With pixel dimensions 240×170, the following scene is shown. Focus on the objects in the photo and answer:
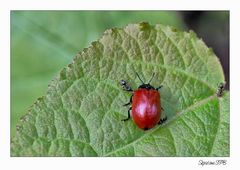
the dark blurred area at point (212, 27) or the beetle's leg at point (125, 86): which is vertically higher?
the dark blurred area at point (212, 27)

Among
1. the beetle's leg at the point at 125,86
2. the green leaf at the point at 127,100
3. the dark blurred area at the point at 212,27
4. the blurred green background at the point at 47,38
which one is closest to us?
the green leaf at the point at 127,100

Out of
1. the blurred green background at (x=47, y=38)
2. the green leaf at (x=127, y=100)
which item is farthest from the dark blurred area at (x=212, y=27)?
the green leaf at (x=127, y=100)

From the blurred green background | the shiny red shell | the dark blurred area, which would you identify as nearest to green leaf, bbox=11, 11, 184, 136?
the blurred green background

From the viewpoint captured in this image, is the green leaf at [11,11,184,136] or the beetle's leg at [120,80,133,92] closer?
the beetle's leg at [120,80,133,92]

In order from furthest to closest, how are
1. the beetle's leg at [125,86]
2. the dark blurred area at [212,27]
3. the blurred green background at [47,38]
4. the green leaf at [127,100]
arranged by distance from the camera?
the dark blurred area at [212,27] → the blurred green background at [47,38] → the beetle's leg at [125,86] → the green leaf at [127,100]

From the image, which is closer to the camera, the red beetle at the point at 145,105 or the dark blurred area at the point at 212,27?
the red beetle at the point at 145,105

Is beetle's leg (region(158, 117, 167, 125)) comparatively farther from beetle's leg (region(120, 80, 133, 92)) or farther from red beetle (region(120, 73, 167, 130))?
beetle's leg (region(120, 80, 133, 92))

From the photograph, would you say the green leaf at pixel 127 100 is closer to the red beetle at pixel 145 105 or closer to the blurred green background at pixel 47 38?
the red beetle at pixel 145 105

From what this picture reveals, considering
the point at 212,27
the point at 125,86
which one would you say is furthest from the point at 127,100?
the point at 212,27
